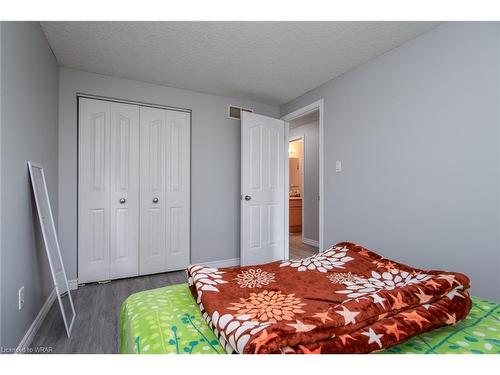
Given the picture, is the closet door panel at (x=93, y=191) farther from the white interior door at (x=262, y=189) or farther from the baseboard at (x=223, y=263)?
the white interior door at (x=262, y=189)

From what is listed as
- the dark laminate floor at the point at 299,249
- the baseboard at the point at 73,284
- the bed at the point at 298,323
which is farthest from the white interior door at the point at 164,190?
the bed at the point at 298,323

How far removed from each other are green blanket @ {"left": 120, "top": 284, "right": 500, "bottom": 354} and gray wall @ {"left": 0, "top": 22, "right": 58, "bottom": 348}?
2.96ft

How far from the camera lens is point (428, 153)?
2035mm

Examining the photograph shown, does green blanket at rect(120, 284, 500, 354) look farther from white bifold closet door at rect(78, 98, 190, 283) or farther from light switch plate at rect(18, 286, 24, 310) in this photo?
white bifold closet door at rect(78, 98, 190, 283)

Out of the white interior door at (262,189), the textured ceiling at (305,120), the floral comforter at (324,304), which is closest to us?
the floral comforter at (324,304)

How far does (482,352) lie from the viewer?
0.81m

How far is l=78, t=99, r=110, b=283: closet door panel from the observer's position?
2.78m

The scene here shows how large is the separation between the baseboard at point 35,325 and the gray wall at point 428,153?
278 centimetres

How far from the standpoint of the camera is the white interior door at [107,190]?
2.79m

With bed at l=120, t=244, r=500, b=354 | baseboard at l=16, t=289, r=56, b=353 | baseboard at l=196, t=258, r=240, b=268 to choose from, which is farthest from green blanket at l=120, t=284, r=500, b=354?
baseboard at l=196, t=258, r=240, b=268
